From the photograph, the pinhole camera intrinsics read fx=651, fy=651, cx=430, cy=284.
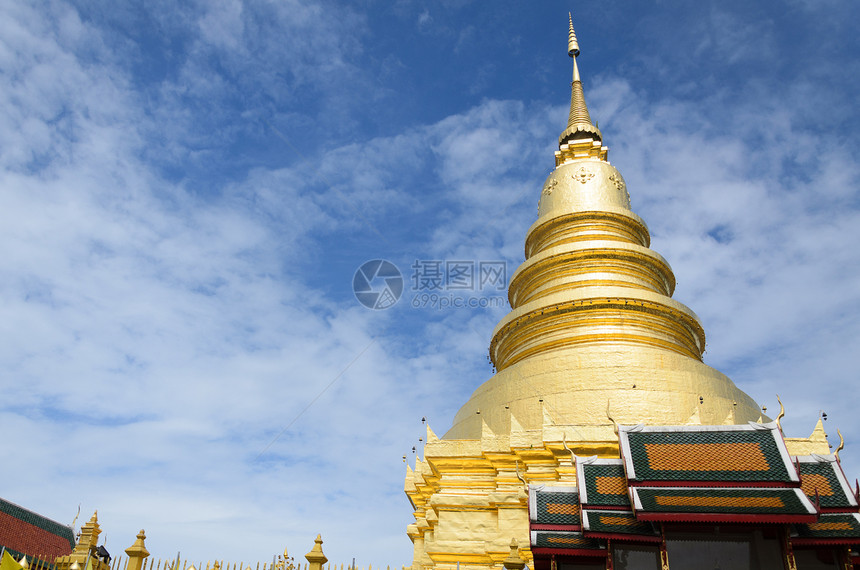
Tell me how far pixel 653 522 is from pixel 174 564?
604 cm

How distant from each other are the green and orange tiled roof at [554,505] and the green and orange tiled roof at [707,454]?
3.39 ft

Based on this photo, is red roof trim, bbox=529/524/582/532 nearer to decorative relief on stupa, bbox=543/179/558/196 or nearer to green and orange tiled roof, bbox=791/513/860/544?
green and orange tiled roof, bbox=791/513/860/544

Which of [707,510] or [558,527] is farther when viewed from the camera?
[558,527]

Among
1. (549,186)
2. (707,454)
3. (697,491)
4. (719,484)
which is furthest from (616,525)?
(549,186)

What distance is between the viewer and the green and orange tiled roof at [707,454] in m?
8.51

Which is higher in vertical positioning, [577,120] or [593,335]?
[577,120]

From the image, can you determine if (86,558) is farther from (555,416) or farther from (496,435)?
(555,416)

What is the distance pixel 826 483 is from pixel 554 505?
146 inches

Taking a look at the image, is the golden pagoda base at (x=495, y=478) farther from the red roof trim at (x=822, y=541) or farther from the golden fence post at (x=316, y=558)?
the red roof trim at (x=822, y=541)

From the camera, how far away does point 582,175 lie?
66.3 ft

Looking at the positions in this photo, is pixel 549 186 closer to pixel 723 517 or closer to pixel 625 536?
pixel 625 536

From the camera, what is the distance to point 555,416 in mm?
13766

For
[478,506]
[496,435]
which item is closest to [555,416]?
[496,435]

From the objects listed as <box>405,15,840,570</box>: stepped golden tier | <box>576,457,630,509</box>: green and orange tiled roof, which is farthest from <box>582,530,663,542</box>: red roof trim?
<box>405,15,840,570</box>: stepped golden tier
